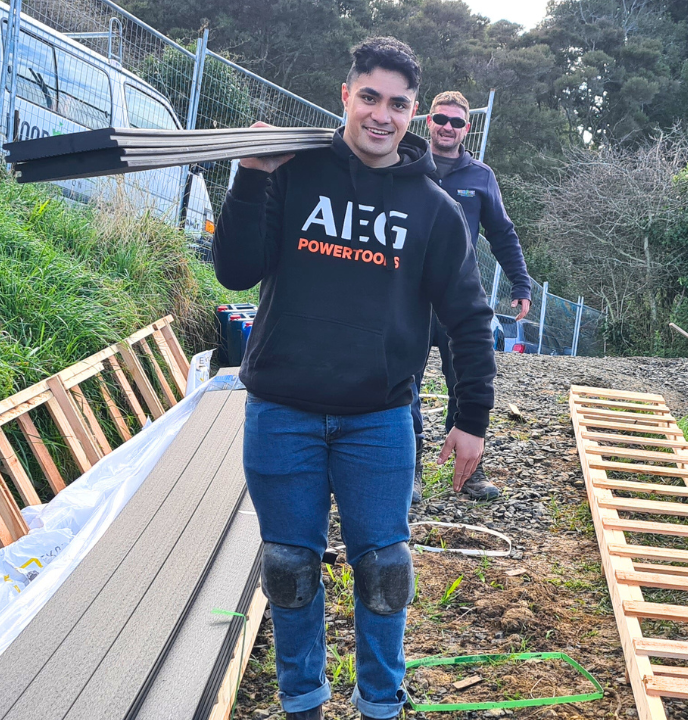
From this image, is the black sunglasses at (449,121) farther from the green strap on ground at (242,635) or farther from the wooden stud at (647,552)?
the green strap on ground at (242,635)

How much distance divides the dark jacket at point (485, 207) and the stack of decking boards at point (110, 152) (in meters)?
2.26

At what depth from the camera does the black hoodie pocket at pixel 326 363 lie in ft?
6.14

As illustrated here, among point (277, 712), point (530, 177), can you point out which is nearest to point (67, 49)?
point (277, 712)

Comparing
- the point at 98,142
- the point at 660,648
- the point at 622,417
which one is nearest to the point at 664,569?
the point at 660,648

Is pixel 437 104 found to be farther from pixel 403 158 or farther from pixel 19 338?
pixel 19 338

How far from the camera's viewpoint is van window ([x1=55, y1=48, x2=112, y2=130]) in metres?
6.80

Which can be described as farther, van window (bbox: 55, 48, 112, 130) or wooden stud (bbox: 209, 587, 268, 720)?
van window (bbox: 55, 48, 112, 130)

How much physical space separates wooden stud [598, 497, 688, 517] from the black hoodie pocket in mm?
2221

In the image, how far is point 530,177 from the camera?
2461 cm

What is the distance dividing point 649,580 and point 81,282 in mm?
3373

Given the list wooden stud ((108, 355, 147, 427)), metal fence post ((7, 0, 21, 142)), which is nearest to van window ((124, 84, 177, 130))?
metal fence post ((7, 0, 21, 142))

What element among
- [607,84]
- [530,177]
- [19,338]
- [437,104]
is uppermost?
[437,104]

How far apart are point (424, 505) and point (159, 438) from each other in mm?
1391

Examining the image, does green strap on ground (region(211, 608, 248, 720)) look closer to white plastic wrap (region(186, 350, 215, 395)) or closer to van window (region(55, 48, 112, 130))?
white plastic wrap (region(186, 350, 215, 395))
